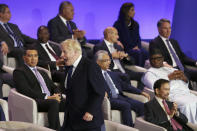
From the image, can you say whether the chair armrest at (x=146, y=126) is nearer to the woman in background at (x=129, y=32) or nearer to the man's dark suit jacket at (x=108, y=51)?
the man's dark suit jacket at (x=108, y=51)

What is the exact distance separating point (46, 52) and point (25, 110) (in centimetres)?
163

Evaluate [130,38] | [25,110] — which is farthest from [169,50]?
[25,110]

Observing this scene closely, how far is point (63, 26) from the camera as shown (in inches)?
295

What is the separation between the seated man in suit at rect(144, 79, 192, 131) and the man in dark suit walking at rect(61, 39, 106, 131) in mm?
1129

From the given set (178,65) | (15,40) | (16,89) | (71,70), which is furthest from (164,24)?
(71,70)

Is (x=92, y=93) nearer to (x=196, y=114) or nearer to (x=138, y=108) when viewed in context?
(x=138, y=108)

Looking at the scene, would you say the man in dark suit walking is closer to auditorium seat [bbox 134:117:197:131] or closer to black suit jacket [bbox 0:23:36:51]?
auditorium seat [bbox 134:117:197:131]

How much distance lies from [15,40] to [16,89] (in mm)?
1617

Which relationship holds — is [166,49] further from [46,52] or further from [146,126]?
[146,126]

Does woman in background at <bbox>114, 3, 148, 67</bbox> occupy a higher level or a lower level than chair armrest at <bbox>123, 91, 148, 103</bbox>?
higher

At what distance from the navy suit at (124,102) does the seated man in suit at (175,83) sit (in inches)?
13.4

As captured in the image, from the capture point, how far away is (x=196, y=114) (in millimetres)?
6336

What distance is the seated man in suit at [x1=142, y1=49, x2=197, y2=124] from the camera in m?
6.28

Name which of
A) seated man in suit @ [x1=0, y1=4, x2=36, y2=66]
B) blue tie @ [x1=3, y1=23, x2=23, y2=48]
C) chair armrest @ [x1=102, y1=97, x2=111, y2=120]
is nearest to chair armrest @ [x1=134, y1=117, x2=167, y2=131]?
chair armrest @ [x1=102, y1=97, x2=111, y2=120]
